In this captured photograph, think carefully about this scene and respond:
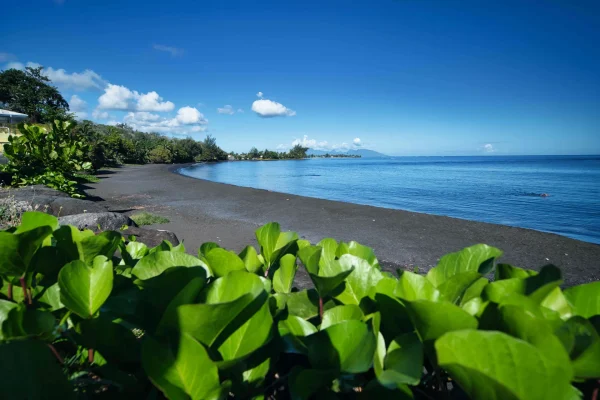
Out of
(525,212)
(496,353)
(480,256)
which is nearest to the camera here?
(496,353)

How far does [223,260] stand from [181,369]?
35 centimetres

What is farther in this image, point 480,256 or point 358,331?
point 480,256

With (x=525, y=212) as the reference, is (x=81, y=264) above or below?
above

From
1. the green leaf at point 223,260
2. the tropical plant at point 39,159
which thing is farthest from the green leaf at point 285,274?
the tropical plant at point 39,159

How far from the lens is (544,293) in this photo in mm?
509

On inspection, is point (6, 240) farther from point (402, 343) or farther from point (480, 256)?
point (480, 256)

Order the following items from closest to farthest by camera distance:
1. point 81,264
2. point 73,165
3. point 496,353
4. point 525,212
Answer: point 496,353 → point 81,264 → point 73,165 → point 525,212

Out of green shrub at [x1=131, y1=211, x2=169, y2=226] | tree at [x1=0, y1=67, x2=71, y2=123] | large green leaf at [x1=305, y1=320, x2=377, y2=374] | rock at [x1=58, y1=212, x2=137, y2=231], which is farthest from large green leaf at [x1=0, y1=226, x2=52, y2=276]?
tree at [x1=0, y1=67, x2=71, y2=123]

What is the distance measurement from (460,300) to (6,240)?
951mm

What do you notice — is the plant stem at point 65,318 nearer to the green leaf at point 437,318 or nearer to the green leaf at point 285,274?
the green leaf at point 285,274

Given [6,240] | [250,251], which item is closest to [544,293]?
[250,251]

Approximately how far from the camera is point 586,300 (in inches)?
23.4

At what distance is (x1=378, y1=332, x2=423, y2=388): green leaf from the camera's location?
16.8 inches

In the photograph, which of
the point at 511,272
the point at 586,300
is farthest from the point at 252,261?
the point at 586,300
